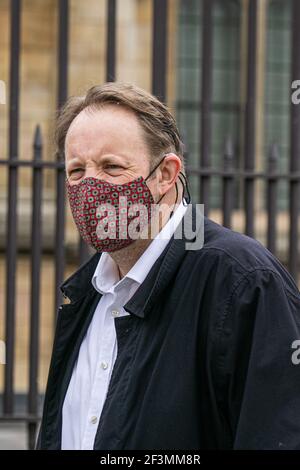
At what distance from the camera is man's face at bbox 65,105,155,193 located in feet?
7.47

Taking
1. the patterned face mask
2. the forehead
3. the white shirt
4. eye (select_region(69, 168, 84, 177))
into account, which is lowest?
the white shirt

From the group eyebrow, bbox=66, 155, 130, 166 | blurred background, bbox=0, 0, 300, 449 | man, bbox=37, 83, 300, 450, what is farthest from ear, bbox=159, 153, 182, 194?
blurred background, bbox=0, 0, 300, 449

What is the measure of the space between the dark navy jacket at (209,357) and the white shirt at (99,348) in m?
0.06

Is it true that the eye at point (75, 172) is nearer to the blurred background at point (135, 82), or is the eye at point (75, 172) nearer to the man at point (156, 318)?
the man at point (156, 318)

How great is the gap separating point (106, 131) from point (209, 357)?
57 centimetres

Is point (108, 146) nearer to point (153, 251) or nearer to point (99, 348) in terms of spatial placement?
point (153, 251)


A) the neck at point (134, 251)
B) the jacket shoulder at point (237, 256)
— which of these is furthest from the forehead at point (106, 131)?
the jacket shoulder at point (237, 256)

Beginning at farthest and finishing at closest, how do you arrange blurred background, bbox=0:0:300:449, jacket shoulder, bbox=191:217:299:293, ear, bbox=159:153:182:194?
blurred background, bbox=0:0:300:449 → ear, bbox=159:153:182:194 → jacket shoulder, bbox=191:217:299:293

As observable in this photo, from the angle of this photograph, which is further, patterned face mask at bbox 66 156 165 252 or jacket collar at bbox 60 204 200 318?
patterned face mask at bbox 66 156 165 252

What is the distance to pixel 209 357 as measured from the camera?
2098mm

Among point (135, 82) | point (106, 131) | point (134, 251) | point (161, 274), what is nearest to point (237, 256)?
point (161, 274)

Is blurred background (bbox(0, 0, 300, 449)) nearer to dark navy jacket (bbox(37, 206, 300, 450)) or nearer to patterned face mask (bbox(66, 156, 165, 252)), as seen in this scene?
patterned face mask (bbox(66, 156, 165, 252))

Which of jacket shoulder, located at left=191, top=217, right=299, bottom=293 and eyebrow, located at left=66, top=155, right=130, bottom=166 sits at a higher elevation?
eyebrow, located at left=66, top=155, right=130, bottom=166

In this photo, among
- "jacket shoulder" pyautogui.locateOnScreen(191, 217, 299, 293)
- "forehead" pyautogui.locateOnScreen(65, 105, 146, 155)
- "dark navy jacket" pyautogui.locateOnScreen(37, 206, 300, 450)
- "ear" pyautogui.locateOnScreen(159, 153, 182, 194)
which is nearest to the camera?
"dark navy jacket" pyautogui.locateOnScreen(37, 206, 300, 450)
